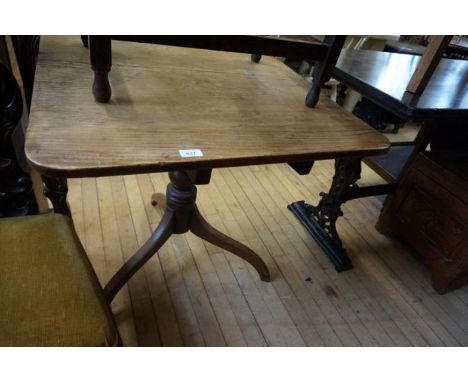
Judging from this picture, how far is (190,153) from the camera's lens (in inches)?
23.5

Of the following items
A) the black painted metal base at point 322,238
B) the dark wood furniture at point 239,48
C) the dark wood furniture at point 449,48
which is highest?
the dark wood furniture at point 239,48

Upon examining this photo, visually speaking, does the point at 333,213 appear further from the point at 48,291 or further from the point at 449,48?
the point at 449,48

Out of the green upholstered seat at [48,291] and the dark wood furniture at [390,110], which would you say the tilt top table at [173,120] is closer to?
the green upholstered seat at [48,291]

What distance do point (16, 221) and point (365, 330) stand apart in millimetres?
1280

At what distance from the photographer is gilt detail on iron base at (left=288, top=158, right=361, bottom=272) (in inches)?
56.7

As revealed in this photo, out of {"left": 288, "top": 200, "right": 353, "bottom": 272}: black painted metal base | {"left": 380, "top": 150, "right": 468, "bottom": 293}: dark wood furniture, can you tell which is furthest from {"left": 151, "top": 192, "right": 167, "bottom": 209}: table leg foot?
{"left": 380, "top": 150, "right": 468, "bottom": 293}: dark wood furniture

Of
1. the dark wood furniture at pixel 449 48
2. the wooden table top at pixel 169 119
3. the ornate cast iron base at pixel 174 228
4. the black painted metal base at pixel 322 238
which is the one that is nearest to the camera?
the wooden table top at pixel 169 119

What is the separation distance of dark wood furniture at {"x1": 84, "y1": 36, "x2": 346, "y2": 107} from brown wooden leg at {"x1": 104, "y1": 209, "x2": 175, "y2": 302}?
2.02ft

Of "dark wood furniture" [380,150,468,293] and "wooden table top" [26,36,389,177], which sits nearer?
"wooden table top" [26,36,389,177]

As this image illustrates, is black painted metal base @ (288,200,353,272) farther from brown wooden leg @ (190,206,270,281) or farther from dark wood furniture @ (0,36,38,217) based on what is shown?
dark wood furniture @ (0,36,38,217)

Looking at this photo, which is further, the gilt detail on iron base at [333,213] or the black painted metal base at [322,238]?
the black painted metal base at [322,238]

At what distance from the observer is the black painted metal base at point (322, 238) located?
154 cm

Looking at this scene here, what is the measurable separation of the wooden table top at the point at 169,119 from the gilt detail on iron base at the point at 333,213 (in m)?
0.58

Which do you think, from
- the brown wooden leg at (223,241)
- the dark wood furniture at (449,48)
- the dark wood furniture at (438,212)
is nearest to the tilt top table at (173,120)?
the brown wooden leg at (223,241)
